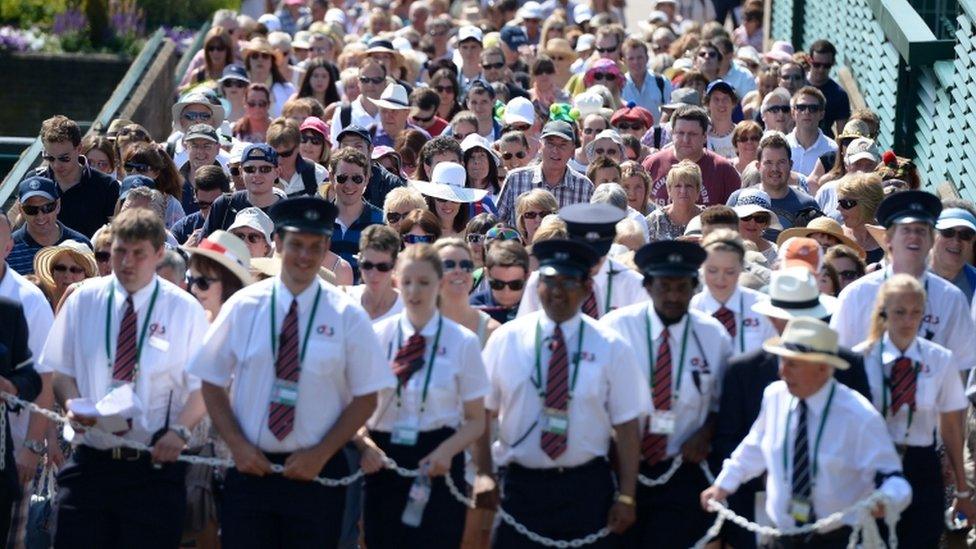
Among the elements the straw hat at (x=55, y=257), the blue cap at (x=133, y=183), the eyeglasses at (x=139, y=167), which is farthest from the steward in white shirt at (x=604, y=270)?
the eyeglasses at (x=139, y=167)

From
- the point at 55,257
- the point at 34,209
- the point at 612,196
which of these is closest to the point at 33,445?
the point at 55,257

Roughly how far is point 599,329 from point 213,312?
220cm

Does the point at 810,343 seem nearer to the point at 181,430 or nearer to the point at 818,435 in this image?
the point at 818,435

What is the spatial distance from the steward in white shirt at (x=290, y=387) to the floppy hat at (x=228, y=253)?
102 cm

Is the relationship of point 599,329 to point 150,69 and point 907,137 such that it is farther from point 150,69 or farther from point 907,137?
point 150,69

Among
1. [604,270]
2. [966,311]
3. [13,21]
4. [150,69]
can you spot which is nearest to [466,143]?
[604,270]

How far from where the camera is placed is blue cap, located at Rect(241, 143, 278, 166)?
12.9 meters

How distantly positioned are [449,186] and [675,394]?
4.55 meters

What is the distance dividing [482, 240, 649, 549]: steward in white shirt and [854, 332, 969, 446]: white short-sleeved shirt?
1148mm

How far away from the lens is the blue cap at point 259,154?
1295 cm

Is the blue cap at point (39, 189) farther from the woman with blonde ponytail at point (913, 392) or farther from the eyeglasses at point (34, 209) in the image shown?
the woman with blonde ponytail at point (913, 392)

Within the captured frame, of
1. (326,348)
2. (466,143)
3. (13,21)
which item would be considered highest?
(13,21)

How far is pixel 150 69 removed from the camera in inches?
894

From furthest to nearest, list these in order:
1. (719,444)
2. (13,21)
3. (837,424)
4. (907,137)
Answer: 1. (13,21)
2. (907,137)
3. (719,444)
4. (837,424)
